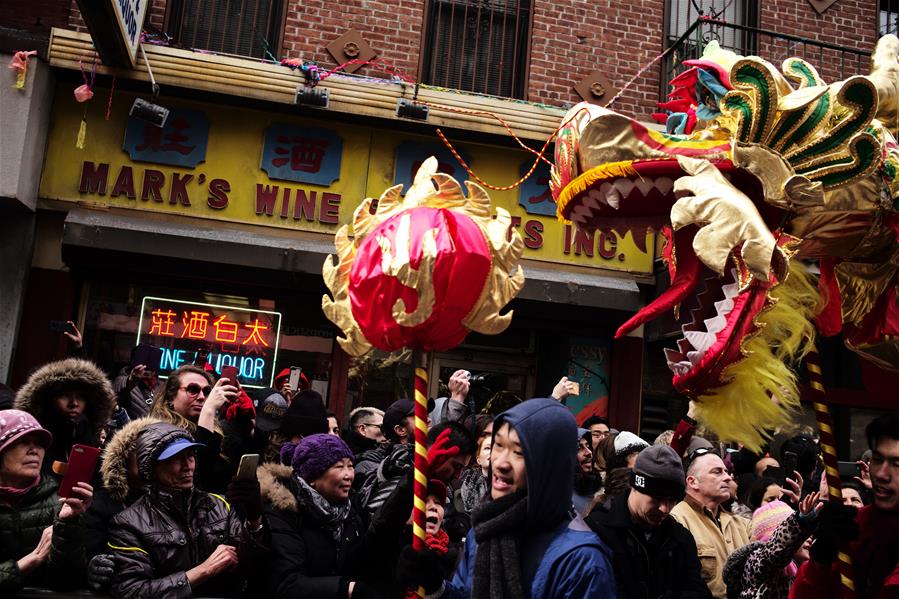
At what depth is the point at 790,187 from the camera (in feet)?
10.3

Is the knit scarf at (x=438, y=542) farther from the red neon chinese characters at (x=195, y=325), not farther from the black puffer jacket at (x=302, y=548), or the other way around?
the red neon chinese characters at (x=195, y=325)

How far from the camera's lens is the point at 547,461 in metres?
3.04

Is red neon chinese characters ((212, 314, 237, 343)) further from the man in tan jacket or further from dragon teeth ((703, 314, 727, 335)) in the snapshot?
dragon teeth ((703, 314, 727, 335))

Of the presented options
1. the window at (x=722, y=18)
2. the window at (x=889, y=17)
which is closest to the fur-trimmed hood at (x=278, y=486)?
the window at (x=722, y=18)

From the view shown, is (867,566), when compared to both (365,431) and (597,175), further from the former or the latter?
(365,431)

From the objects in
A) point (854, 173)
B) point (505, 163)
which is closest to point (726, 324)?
point (854, 173)

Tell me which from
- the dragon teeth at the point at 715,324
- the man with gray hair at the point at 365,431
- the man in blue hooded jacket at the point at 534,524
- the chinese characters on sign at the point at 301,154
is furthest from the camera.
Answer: the chinese characters on sign at the point at 301,154

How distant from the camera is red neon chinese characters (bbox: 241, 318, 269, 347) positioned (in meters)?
9.51

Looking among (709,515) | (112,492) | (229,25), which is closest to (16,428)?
(112,492)

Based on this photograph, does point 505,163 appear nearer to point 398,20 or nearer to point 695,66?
point 398,20

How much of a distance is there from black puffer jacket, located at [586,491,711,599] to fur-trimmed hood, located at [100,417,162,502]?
220 centimetres

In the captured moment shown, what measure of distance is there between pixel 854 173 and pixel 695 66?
728 mm

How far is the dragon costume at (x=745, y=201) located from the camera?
3.07 metres

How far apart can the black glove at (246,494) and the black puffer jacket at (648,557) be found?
4.95 feet
